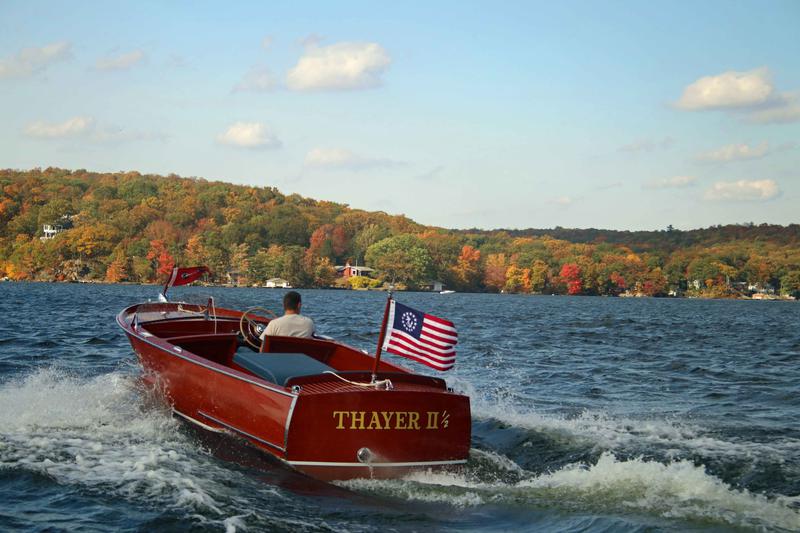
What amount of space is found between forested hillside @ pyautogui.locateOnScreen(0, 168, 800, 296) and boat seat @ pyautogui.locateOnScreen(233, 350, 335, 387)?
12295 cm

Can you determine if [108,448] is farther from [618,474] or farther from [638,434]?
[638,434]

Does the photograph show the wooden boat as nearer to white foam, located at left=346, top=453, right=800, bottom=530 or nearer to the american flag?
white foam, located at left=346, top=453, right=800, bottom=530

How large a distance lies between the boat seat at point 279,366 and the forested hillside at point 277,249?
122949 mm

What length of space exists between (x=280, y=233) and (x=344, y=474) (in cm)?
14961

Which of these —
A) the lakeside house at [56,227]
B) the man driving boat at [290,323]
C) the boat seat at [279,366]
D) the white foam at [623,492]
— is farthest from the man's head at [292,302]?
the lakeside house at [56,227]

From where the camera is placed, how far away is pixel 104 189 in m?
164

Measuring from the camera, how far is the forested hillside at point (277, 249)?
441 feet

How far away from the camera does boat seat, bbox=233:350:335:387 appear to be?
10.2 metres

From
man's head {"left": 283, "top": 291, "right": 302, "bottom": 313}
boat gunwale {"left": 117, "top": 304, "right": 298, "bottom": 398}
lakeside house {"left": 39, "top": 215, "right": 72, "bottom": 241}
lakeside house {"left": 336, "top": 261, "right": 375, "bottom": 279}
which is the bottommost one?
lakeside house {"left": 336, "top": 261, "right": 375, "bottom": 279}

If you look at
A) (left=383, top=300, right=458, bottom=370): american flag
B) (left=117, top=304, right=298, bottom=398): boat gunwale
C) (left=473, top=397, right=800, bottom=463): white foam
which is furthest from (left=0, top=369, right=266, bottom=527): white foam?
(left=473, top=397, right=800, bottom=463): white foam

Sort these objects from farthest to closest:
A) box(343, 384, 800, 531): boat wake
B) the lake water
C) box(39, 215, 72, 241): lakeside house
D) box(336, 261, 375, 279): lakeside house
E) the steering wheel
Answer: box(336, 261, 375, 279): lakeside house
box(39, 215, 72, 241): lakeside house
the steering wheel
box(343, 384, 800, 531): boat wake
the lake water

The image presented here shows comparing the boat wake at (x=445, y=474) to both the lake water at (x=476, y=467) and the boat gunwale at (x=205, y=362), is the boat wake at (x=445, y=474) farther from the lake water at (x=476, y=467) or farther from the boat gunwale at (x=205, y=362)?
the boat gunwale at (x=205, y=362)

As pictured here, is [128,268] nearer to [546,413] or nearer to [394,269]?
[394,269]

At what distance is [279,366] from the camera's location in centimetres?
1047
